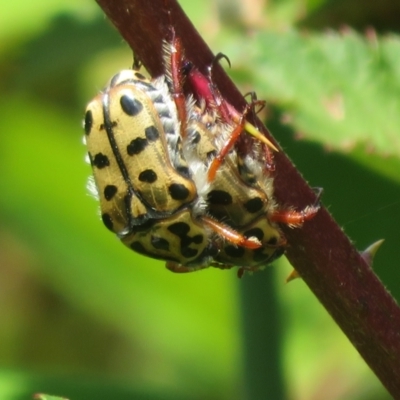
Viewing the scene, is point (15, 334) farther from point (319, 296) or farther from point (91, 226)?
point (319, 296)

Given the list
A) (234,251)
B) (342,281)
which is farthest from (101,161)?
(342,281)

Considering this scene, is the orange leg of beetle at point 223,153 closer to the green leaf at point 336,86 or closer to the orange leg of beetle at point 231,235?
the orange leg of beetle at point 231,235

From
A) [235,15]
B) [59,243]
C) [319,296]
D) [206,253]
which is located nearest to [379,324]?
[319,296]

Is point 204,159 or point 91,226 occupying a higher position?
point 91,226

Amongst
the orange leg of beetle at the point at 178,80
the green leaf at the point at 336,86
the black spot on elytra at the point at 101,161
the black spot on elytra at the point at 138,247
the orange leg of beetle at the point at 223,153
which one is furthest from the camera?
the green leaf at the point at 336,86

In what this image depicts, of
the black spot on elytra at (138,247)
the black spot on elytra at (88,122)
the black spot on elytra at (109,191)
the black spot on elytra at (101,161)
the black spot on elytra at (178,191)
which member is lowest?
the black spot on elytra at (178,191)

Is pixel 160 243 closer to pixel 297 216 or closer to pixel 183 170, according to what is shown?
pixel 183 170

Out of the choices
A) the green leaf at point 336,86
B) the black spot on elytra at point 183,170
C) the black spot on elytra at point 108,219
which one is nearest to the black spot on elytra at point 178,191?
the black spot on elytra at point 183,170
